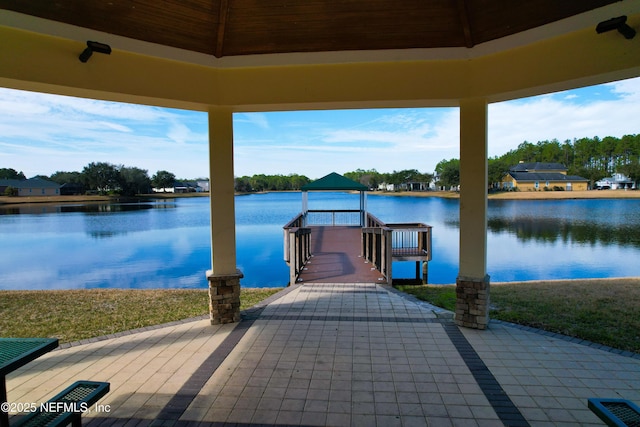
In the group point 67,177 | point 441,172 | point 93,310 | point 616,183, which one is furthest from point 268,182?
point 93,310

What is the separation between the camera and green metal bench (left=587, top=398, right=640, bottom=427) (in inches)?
74.3

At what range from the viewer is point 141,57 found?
4.12 metres

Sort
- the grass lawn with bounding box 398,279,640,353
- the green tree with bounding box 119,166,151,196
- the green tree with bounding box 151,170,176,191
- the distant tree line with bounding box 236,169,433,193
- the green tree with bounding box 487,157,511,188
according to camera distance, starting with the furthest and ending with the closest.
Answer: the distant tree line with bounding box 236,169,433,193 → the green tree with bounding box 151,170,176,191 → the green tree with bounding box 119,166,151,196 → the green tree with bounding box 487,157,511,188 → the grass lawn with bounding box 398,279,640,353

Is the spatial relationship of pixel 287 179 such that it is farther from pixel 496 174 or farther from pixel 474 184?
pixel 474 184

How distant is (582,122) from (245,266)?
33019 millimetres

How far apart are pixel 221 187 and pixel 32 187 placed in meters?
63.5

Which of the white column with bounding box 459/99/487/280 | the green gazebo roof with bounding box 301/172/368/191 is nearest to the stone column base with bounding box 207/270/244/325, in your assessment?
the white column with bounding box 459/99/487/280

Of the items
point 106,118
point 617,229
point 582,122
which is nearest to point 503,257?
point 617,229

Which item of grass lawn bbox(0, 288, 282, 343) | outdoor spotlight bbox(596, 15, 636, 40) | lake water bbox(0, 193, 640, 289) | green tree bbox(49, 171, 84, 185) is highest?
green tree bbox(49, 171, 84, 185)

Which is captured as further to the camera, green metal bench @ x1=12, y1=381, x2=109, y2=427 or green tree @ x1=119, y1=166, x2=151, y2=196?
green tree @ x1=119, y1=166, x2=151, y2=196

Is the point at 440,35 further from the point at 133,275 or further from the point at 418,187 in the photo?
the point at 418,187

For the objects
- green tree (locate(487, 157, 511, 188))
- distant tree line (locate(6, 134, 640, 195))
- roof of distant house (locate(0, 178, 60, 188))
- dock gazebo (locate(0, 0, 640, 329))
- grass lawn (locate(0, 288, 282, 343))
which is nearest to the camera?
dock gazebo (locate(0, 0, 640, 329))

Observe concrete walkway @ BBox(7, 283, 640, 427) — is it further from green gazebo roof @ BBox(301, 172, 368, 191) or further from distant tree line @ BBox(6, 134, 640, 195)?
distant tree line @ BBox(6, 134, 640, 195)

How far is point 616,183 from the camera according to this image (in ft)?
180
